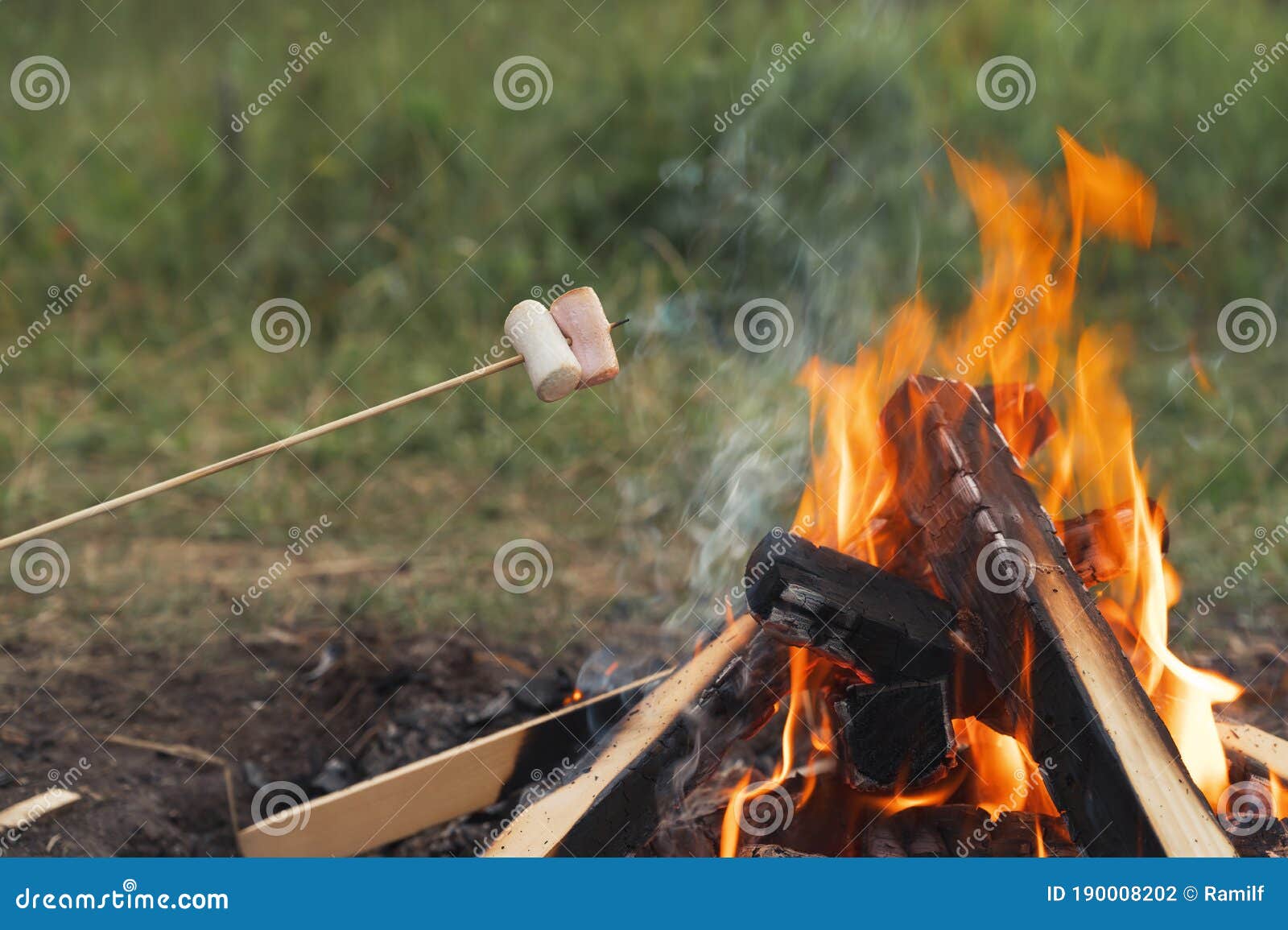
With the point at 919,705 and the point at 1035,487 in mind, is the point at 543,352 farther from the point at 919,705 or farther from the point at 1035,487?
the point at 1035,487

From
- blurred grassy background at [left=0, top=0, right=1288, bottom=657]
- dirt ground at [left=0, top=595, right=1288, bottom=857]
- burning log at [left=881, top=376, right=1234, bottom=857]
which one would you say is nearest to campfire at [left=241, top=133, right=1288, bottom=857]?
burning log at [left=881, top=376, right=1234, bottom=857]

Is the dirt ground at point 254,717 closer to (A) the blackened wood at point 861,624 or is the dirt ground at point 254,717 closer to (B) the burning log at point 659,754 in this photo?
(B) the burning log at point 659,754

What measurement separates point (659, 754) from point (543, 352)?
90cm

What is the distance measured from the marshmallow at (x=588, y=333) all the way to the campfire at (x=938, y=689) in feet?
1.69

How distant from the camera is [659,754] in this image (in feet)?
9.34

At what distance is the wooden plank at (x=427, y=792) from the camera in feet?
10.5

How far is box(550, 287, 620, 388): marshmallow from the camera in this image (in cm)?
283

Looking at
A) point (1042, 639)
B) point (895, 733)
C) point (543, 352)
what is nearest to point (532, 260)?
point (543, 352)

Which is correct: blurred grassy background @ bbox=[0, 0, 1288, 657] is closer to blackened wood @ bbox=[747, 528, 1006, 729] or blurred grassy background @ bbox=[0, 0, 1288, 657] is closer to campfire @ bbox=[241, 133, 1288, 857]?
campfire @ bbox=[241, 133, 1288, 857]

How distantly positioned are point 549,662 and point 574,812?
61.9 inches

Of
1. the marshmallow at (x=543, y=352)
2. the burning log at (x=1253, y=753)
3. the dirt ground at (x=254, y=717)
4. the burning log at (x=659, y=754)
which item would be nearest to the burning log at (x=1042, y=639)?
the burning log at (x=659, y=754)

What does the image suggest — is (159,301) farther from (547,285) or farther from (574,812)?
(574,812)

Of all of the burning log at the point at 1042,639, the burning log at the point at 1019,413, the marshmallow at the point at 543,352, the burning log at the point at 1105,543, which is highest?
the burning log at the point at 1019,413

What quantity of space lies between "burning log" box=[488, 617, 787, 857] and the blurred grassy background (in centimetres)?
161
